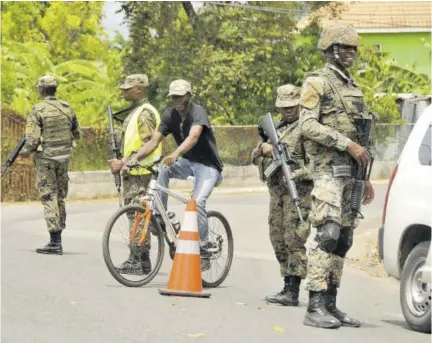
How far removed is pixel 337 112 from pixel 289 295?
6.49 feet

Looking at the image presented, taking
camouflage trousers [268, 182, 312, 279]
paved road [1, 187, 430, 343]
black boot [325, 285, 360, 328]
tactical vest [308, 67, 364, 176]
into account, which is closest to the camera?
paved road [1, 187, 430, 343]

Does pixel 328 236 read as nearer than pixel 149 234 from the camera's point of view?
Yes

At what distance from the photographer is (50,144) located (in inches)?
514

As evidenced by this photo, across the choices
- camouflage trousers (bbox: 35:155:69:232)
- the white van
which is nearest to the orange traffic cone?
the white van

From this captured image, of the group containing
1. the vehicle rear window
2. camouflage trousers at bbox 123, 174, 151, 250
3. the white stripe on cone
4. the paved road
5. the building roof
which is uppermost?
the building roof

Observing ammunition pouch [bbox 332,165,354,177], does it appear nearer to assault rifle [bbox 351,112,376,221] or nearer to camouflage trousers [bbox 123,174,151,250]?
assault rifle [bbox 351,112,376,221]

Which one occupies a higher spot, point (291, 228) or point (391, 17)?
point (391, 17)

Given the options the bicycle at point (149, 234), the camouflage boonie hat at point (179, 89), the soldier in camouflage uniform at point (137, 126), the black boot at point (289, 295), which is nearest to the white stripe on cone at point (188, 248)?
the bicycle at point (149, 234)

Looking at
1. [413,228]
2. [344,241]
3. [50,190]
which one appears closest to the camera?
[344,241]

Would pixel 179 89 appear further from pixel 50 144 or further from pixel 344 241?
pixel 50 144

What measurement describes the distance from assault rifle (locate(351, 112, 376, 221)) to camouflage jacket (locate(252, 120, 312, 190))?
1144 mm

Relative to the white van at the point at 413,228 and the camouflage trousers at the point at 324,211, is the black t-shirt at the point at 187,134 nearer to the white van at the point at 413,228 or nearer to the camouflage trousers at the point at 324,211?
the white van at the point at 413,228

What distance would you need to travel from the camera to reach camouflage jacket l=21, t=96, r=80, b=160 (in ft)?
42.6

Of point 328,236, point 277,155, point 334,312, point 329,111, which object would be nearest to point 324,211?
point 328,236
